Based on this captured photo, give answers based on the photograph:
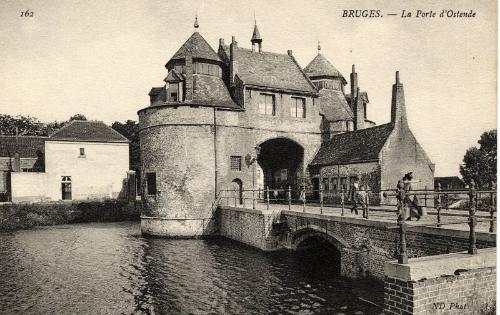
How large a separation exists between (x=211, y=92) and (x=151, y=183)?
260 inches

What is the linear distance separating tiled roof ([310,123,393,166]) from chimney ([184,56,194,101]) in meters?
9.25

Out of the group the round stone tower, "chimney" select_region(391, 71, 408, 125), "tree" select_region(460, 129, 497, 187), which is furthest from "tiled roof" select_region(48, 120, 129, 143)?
"tree" select_region(460, 129, 497, 187)

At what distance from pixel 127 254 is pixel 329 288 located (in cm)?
1003

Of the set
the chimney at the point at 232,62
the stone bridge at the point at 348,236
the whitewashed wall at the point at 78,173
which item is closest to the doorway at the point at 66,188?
the whitewashed wall at the point at 78,173

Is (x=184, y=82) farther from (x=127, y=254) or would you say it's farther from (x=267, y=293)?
(x=267, y=293)

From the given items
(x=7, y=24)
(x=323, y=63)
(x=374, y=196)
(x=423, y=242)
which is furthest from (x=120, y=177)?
(x=423, y=242)

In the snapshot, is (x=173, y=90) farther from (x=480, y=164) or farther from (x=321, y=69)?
(x=480, y=164)

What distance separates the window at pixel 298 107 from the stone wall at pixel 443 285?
63.5 ft

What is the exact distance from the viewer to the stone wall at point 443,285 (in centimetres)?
617

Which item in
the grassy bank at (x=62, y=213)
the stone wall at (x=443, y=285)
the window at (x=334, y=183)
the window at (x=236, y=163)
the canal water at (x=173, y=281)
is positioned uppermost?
the window at (x=236, y=163)

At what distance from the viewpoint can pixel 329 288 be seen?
460 inches

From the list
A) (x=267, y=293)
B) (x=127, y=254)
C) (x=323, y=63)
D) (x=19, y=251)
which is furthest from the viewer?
(x=323, y=63)

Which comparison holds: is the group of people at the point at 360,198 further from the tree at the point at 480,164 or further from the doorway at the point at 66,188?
the doorway at the point at 66,188

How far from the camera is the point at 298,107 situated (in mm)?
26062
